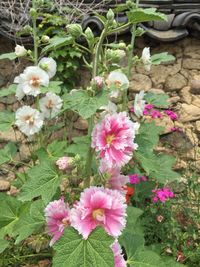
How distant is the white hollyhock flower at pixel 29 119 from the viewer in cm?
243

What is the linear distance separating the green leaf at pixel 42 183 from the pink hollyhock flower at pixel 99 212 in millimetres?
150

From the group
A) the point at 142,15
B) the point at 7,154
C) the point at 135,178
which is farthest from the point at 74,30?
the point at 135,178

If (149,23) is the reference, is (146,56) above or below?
above

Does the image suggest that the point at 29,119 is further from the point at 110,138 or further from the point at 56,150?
the point at 110,138

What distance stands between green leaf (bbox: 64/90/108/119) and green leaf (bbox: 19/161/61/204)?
1.04 feet

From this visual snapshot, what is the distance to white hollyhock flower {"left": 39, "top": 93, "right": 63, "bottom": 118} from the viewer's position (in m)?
2.38

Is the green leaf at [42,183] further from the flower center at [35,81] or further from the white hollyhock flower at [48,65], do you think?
the white hollyhock flower at [48,65]

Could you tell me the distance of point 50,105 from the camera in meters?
2.40

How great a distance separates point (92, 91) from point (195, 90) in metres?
2.94

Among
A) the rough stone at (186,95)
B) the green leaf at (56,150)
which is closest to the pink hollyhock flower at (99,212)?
the green leaf at (56,150)

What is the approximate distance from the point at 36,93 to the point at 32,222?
615mm

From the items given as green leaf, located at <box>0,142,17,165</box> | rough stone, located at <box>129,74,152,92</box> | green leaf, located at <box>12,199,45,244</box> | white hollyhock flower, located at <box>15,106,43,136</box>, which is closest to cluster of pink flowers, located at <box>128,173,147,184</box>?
green leaf, located at <box>0,142,17,165</box>

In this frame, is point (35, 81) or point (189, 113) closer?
point (35, 81)

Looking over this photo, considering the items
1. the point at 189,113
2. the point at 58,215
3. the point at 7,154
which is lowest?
the point at 189,113
